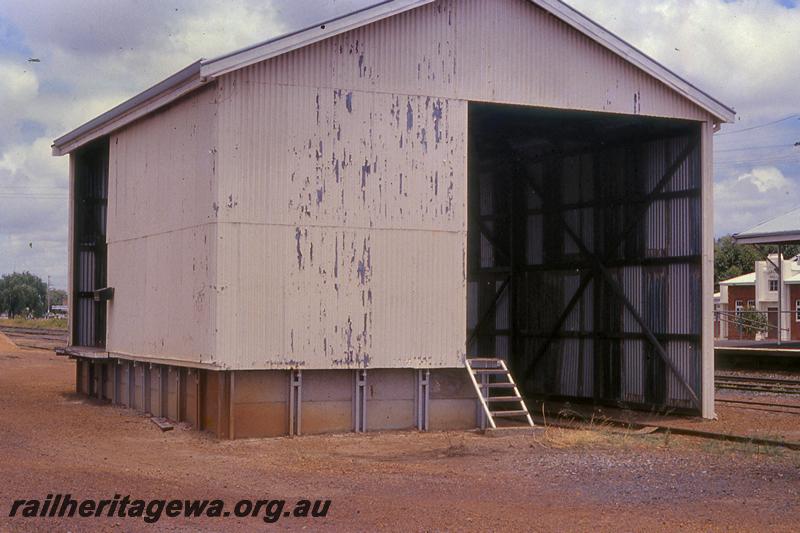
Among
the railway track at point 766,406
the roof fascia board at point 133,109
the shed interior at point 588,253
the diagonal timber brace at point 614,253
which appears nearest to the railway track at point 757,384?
the railway track at point 766,406

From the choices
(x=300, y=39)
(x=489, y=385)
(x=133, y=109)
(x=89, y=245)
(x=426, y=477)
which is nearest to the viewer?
(x=426, y=477)

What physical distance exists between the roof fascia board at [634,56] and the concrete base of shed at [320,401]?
6.06m

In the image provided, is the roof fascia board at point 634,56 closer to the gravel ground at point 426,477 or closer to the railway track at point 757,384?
the gravel ground at point 426,477

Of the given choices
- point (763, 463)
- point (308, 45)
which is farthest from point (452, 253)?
point (763, 463)

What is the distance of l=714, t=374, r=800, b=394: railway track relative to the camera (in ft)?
83.3

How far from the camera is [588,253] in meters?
22.0

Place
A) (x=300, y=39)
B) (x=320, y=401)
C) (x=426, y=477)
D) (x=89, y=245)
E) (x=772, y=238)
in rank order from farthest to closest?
(x=772, y=238), (x=89, y=245), (x=320, y=401), (x=300, y=39), (x=426, y=477)

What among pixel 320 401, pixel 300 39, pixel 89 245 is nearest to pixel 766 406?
pixel 320 401

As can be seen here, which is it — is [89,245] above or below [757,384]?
above

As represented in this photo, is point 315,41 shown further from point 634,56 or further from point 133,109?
point 634,56

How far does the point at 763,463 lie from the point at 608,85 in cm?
759

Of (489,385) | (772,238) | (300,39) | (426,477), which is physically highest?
(300,39)

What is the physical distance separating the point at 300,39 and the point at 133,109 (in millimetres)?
4775

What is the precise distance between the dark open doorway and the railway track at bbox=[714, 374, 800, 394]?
15.3 metres
